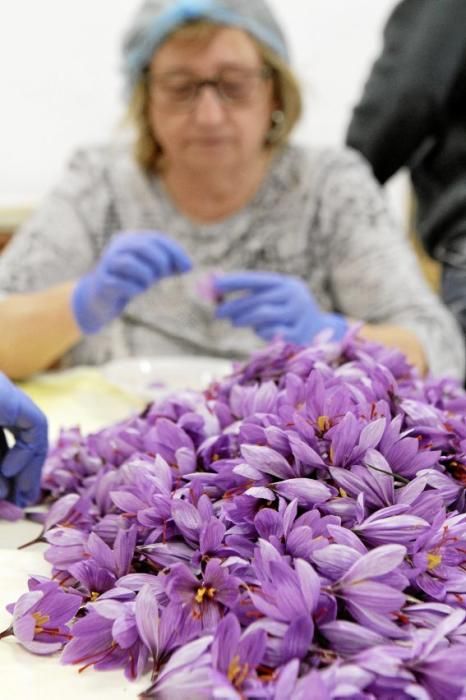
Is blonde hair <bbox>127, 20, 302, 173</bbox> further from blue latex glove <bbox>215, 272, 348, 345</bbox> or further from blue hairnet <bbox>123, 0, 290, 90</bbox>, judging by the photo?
blue latex glove <bbox>215, 272, 348, 345</bbox>

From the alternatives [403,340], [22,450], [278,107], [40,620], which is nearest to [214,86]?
[278,107]

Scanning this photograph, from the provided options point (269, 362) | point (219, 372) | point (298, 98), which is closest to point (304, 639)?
point (269, 362)

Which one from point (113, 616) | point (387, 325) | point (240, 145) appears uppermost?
point (240, 145)

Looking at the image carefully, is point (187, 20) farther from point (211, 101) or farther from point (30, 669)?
point (30, 669)

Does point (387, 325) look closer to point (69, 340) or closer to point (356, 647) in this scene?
point (69, 340)

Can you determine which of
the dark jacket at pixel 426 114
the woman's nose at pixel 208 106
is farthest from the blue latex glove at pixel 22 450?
the dark jacket at pixel 426 114

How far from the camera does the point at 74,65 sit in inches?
80.8

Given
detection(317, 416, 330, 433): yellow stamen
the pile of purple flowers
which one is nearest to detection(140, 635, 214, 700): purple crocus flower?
the pile of purple flowers

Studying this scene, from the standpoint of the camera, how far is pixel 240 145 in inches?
47.8

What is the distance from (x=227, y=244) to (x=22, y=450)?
30.6 inches

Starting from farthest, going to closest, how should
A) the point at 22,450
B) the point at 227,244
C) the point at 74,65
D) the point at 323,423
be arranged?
the point at 74,65 → the point at 227,244 → the point at 22,450 → the point at 323,423

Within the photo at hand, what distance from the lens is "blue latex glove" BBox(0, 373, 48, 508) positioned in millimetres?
520

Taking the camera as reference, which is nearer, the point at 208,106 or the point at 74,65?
the point at 208,106

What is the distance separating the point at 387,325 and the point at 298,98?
0.40m
